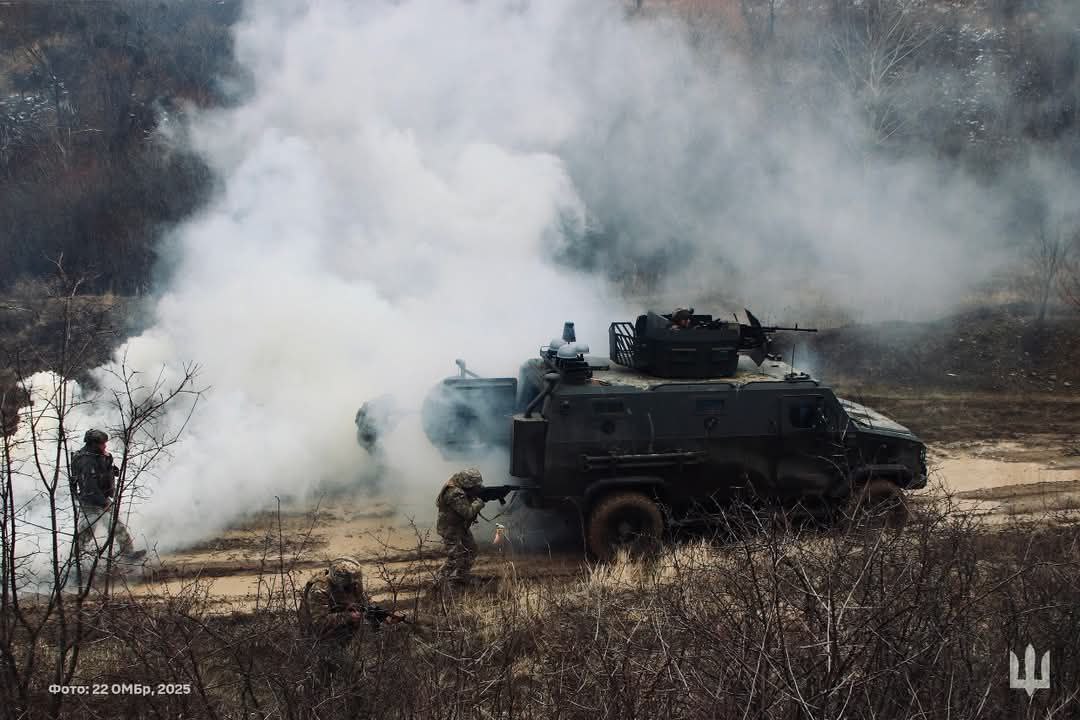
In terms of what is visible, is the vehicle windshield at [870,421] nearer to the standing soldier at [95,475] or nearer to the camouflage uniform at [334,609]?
the camouflage uniform at [334,609]

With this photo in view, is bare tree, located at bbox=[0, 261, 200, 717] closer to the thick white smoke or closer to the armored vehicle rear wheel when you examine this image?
the thick white smoke

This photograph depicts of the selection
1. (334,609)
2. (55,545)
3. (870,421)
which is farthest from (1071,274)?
(55,545)

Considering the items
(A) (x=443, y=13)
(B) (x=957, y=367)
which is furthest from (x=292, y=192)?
(B) (x=957, y=367)

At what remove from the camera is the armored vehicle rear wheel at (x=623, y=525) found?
9203 mm

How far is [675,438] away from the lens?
372 inches

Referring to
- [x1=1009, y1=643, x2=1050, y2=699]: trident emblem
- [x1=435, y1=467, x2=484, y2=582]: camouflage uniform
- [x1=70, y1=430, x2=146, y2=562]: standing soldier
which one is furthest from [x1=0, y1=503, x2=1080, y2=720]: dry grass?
[x1=70, y1=430, x2=146, y2=562]: standing soldier

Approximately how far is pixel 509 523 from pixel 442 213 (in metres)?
8.14

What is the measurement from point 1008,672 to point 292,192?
638 inches

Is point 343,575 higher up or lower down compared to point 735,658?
higher up

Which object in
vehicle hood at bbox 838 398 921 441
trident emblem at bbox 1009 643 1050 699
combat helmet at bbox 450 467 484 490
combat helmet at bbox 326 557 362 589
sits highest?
vehicle hood at bbox 838 398 921 441

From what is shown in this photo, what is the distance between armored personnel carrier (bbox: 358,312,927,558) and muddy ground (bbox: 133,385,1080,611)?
70 cm

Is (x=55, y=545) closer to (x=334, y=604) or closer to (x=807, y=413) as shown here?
(x=334, y=604)

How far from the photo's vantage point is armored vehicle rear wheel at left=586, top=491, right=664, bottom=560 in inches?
362

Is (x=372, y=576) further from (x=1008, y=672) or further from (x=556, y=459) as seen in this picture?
(x=1008, y=672)
